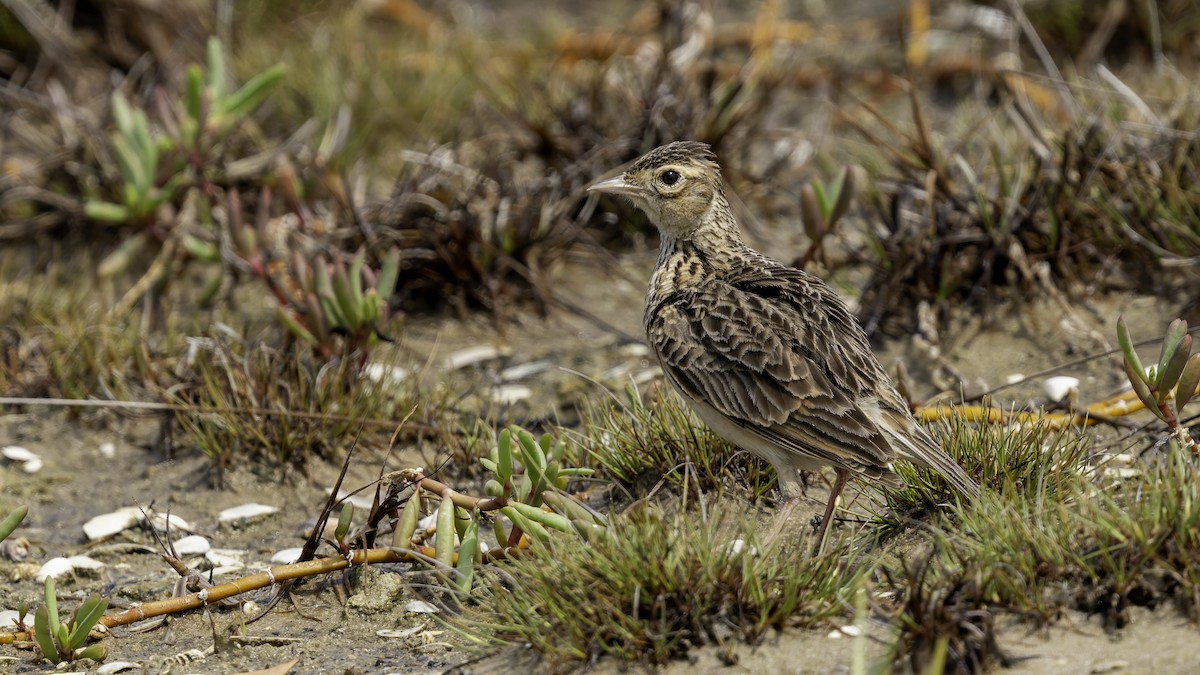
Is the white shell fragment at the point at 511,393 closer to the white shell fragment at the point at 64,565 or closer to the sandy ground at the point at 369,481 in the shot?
the sandy ground at the point at 369,481

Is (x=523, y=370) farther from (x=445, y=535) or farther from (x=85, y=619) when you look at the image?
(x=85, y=619)

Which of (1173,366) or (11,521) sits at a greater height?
(1173,366)

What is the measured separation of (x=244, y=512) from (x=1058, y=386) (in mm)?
3465

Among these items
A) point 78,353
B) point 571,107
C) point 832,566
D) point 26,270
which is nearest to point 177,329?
point 78,353

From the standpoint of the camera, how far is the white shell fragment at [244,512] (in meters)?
5.61

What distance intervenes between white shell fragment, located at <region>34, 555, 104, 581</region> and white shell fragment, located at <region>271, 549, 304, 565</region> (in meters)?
0.69

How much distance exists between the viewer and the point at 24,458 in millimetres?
6133

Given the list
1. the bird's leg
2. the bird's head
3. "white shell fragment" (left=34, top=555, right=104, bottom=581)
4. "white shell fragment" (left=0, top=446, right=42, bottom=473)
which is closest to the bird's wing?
the bird's leg

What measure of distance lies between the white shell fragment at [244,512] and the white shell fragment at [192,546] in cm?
20

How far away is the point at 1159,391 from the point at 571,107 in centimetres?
419

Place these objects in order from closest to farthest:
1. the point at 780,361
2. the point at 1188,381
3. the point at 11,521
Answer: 1. the point at 1188,381
2. the point at 11,521
3. the point at 780,361

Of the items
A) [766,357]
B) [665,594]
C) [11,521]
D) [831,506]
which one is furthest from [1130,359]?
[11,521]

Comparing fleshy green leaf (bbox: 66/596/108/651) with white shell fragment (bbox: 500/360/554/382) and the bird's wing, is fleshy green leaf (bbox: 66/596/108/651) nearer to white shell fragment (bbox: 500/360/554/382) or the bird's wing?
the bird's wing

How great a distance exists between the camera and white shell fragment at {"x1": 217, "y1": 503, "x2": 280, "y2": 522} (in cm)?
561
